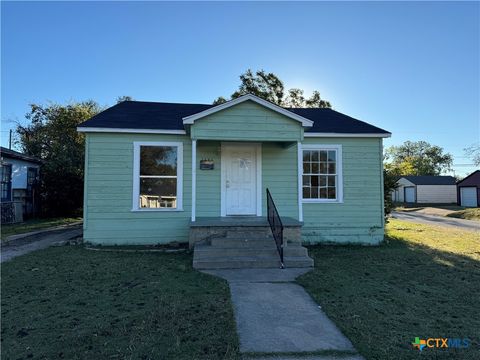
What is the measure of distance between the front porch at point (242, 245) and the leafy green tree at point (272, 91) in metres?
19.2

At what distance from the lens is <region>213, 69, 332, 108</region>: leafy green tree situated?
25.5 meters

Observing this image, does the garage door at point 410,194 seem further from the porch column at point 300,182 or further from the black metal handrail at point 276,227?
the black metal handrail at point 276,227

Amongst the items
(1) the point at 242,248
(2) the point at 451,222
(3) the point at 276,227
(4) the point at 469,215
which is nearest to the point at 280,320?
(1) the point at 242,248

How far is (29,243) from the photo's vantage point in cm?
881

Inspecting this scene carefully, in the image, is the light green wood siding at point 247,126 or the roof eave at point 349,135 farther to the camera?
the roof eave at point 349,135

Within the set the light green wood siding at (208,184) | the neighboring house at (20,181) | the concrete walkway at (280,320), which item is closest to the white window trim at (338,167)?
the light green wood siding at (208,184)

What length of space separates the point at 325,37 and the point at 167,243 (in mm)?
9023

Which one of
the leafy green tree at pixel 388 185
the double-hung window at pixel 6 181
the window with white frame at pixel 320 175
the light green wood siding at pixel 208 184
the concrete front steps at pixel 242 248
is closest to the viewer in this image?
the concrete front steps at pixel 242 248

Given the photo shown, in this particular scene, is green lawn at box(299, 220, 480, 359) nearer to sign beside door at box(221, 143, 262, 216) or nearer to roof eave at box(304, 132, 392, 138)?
sign beside door at box(221, 143, 262, 216)

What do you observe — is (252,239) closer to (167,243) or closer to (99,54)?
(167,243)

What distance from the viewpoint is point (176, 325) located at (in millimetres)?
3383

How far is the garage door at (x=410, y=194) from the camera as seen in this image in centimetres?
3931

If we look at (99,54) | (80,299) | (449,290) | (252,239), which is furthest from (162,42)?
(449,290)

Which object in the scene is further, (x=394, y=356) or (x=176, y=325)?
(x=176, y=325)
